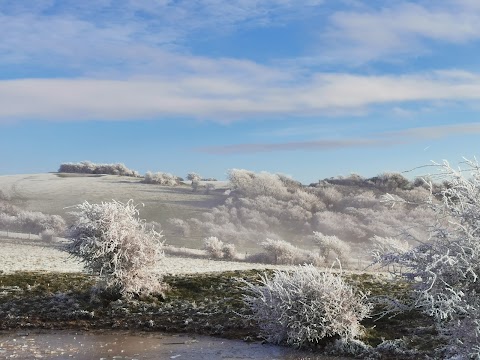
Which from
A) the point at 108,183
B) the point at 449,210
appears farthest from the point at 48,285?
the point at 108,183

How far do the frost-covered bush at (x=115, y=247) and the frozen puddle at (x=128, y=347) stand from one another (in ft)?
10.2

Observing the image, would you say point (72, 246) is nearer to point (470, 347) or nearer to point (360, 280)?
point (360, 280)

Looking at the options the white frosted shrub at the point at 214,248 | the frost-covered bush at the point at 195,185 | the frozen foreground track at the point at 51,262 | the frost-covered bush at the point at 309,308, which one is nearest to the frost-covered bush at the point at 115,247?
the frozen foreground track at the point at 51,262

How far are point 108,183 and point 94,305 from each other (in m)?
48.4

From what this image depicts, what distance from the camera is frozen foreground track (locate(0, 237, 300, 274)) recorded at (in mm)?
30084

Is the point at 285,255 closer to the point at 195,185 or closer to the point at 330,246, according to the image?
the point at 330,246

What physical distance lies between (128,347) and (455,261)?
32.8 feet

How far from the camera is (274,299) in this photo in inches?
678

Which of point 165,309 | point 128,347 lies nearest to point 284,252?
point 165,309

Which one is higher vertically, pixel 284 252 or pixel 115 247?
pixel 115 247

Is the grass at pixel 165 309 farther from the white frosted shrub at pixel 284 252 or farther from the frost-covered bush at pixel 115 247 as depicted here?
the white frosted shrub at pixel 284 252

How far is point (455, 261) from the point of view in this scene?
38.0ft

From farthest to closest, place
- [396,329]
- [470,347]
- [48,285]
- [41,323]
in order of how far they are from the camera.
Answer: [48,285] → [41,323] → [396,329] → [470,347]

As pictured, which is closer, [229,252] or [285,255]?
[285,255]
